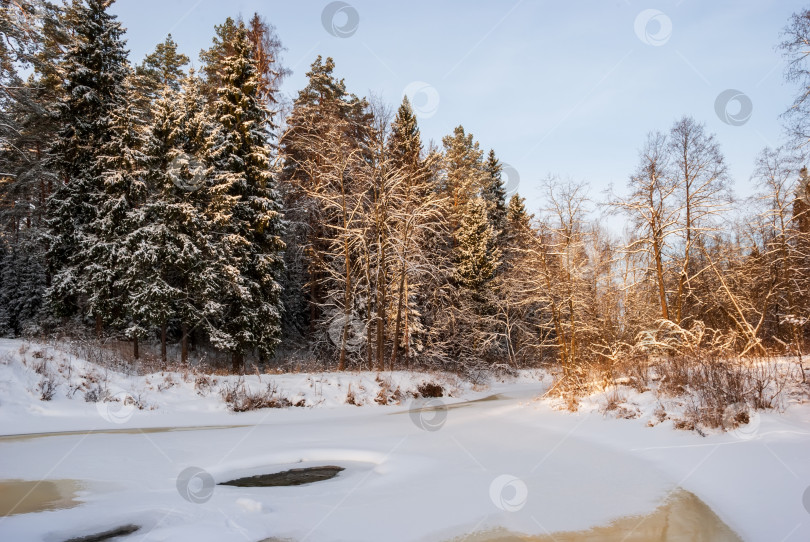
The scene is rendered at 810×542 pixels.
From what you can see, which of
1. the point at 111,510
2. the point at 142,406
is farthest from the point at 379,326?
the point at 111,510

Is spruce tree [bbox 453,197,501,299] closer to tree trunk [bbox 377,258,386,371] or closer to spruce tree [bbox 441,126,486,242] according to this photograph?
spruce tree [bbox 441,126,486,242]

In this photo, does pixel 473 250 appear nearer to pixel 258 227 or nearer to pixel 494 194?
pixel 494 194

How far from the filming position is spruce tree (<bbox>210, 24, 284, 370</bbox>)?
62.4ft

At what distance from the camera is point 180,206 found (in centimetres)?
1752

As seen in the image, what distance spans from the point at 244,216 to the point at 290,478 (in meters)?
16.3

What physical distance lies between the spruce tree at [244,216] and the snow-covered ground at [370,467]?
24.5 ft

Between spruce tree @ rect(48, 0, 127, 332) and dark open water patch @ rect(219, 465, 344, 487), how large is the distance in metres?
17.8

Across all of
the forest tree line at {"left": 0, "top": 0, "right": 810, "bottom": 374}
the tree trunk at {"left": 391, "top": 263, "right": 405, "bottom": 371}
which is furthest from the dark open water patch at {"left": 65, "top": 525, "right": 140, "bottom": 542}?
the tree trunk at {"left": 391, "top": 263, "right": 405, "bottom": 371}

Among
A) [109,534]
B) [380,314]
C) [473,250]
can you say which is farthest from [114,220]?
[473,250]

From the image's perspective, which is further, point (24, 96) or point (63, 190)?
point (63, 190)

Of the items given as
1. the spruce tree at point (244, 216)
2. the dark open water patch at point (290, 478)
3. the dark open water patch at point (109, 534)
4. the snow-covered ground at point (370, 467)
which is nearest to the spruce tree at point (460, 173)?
the spruce tree at point (244, 216)

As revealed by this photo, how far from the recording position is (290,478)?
20.8 ft

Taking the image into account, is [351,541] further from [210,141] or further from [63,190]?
[63,190]

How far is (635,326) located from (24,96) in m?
25.0
